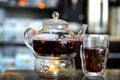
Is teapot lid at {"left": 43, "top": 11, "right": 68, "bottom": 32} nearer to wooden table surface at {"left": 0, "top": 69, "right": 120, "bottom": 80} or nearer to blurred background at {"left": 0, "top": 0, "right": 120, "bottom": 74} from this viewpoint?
wooden table surface at {"left": 0, "top": 69, "right": 120, "bottom": 80}

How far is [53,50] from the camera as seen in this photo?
3.87 ft

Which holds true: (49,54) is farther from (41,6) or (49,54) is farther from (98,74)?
(41,6)

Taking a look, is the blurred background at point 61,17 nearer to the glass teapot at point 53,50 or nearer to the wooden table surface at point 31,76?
the wooden table surface at point 31,76

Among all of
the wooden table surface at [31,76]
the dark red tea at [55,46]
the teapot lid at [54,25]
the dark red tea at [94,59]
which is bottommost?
the wooden table surface at [31,76]

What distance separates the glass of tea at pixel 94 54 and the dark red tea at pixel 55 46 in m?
0.05

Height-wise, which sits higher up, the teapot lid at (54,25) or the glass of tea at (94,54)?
the teapot lid at (54,25)

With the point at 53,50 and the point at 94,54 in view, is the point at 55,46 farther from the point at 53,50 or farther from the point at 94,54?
the point at 94,54

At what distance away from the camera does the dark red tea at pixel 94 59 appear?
120 cm

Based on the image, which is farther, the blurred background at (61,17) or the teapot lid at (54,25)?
the blurred background at (61,17)

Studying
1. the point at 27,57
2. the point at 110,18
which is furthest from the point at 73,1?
the point at 27,57

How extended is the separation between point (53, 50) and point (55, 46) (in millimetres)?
18

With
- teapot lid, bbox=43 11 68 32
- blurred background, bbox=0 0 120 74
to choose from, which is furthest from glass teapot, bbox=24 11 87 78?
blurred background, bbox=0 0 120 74

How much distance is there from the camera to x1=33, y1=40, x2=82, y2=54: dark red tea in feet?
3.87

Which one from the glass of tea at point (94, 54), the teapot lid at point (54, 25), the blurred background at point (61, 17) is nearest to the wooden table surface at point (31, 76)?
the glass of tea at point (94, 54)
